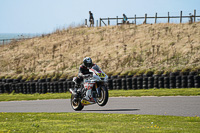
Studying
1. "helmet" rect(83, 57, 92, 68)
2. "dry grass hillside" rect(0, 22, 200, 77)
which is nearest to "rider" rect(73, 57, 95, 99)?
"helmet" rect(83, 57, 92, 68)

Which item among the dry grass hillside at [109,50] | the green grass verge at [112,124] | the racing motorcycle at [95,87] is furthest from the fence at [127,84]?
the green grass verge at [112,124]

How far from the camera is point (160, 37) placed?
3906cm

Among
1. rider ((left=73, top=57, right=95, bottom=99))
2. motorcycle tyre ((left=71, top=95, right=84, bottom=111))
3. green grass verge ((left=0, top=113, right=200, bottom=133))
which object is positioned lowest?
motorcycle tyre ((left=71, top=95, right=84, bottom=111))

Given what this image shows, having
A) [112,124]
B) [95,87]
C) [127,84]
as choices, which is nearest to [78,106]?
[95,87]

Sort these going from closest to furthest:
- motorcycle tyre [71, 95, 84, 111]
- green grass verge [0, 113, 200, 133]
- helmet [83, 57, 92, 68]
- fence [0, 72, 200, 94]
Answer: green grass verge [0, 113, 200, 133], helmet [83, 57, 92, 68], motorcycle tyre [71, 95, 84, 111], fence [0, 72, 200, 94]

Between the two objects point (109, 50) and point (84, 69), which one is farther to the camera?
point (109, 50)

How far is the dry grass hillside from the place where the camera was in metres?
32.1

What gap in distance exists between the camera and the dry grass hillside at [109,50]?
32.1m

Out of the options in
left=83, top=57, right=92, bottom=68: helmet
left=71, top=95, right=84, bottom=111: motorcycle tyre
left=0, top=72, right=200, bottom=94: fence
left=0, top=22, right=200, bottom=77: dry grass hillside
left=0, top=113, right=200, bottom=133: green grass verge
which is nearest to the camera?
left=0, top=113, right=200, bottom=133: green grass verge

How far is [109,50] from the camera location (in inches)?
1575

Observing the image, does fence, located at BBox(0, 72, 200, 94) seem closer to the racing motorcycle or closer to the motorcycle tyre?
the motorcycle tyre

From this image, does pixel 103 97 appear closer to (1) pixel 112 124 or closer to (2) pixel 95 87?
(2) pixel 95 87

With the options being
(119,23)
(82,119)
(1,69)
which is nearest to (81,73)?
(82,119)

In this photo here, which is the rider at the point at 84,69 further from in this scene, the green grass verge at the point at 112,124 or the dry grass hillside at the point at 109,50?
the dry grass hillside at the point at 109,50
